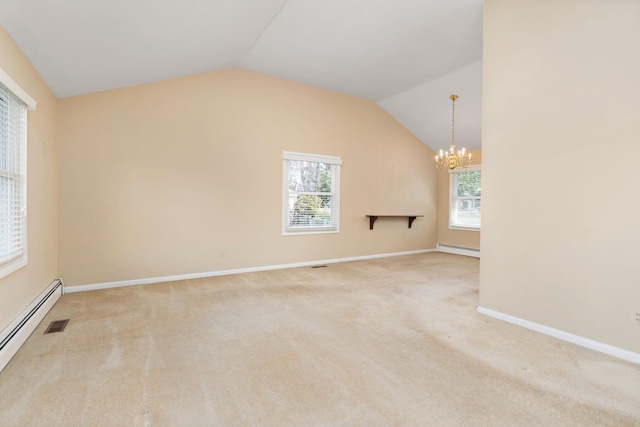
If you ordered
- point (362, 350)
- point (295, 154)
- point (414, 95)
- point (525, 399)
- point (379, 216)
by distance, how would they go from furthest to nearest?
point (379, 216), point (414, 95), point (295, 154), point (362, 350), point (525, 399)

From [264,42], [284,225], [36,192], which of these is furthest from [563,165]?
[36,192]

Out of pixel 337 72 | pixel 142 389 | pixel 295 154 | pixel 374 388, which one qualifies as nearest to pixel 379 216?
pixel 295 154

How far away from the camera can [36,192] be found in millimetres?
3051

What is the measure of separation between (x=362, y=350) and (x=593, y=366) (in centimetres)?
161

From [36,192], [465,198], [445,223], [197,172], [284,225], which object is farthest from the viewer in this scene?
[445,223]

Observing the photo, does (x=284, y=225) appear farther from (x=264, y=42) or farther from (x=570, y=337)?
(x=570, y=337)

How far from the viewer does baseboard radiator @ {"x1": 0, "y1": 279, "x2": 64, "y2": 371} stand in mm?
2133

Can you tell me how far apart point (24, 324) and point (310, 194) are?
4066 millimetres

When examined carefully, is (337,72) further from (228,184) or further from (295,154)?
(228,184)

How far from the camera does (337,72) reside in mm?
4988

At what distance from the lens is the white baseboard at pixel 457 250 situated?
6.82 meters

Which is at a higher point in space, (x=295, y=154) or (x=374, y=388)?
(x=295, y=154)

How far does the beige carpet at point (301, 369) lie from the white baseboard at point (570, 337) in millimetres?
87

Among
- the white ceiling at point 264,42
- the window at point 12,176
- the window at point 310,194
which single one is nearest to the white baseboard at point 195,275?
the window at point 310,194
